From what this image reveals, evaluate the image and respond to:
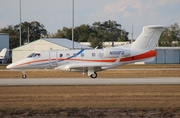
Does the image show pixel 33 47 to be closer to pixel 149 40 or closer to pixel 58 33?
pixel 149 40

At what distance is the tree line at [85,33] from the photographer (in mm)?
113875

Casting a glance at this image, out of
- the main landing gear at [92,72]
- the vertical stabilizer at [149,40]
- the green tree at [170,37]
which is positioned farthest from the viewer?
the green tree at [170,37]

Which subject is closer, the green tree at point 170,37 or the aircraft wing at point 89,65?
the aircraft wing at point 89,65

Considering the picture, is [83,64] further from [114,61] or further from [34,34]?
[34,34]

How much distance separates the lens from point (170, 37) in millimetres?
113062

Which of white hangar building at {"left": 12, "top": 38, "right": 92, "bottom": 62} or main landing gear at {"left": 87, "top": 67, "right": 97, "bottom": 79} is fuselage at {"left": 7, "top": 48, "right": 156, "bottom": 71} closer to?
main landing gear at {"left": 87, "top": 67, "right": 97, "bottom": 79}

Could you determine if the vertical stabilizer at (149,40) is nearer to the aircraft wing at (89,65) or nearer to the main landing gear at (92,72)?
the aircraft wing at (89,65)

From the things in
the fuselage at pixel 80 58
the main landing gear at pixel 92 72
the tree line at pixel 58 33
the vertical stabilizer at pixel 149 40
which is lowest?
the main landing gear at pixel 92 72

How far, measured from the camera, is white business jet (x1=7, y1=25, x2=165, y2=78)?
117ft

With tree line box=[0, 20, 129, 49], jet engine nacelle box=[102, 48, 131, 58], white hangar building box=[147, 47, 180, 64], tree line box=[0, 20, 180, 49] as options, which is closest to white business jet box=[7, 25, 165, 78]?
jet engine nacelle box=[102, 48, 131, 58]

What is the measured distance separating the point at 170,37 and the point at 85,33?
95.5 ft

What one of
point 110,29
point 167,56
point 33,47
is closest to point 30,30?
point 110,29

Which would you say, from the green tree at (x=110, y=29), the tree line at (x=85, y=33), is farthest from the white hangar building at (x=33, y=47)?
the green tree at (x=110, y=29)

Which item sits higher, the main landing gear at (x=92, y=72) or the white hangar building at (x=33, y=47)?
the white hangar building at (x=33, y=47)
